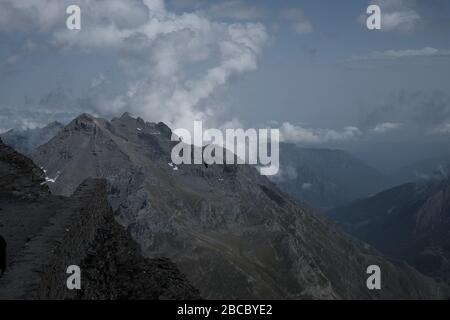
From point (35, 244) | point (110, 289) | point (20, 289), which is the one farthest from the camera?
point (110, 289)

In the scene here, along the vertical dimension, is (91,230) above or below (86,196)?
below

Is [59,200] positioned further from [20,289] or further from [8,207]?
[20,289]

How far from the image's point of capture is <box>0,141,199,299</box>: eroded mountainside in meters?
23.7

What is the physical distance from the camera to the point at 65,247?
89.6ft

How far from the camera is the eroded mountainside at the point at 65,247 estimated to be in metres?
23.7
